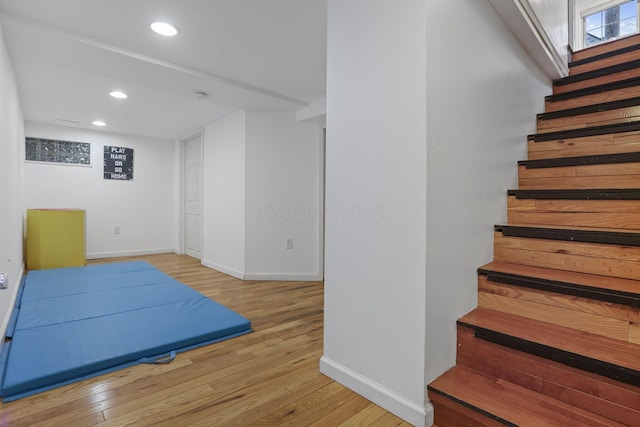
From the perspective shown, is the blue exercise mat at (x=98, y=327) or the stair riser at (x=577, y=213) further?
the blue exercise mat at (x=98, y=327)

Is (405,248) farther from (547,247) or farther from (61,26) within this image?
(61,26)

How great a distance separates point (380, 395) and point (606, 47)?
410 cm

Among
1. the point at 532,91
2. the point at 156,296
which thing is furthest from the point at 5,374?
the point at 532,91

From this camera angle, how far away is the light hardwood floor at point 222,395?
1312 millimetres

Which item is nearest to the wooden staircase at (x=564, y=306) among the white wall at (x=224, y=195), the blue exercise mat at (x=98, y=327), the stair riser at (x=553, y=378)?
the stair riser at (x=553, y=378)

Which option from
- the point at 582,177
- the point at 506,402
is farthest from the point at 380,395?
the point at 582,177

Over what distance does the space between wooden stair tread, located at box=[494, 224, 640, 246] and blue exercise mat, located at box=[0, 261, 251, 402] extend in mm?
1851

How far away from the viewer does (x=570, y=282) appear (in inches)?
50.3

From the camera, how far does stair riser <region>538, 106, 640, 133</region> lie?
1961 mm

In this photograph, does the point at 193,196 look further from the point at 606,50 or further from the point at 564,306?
the point at 606,50

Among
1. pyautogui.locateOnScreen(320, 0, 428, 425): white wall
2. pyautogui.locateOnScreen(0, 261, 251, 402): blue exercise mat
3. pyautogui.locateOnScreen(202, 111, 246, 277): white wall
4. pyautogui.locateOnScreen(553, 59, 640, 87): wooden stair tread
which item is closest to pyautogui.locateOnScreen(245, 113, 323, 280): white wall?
pyautogui.locateOnScreen(202, 111, 246, 277): white wall

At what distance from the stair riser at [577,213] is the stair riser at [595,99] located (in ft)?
3.70

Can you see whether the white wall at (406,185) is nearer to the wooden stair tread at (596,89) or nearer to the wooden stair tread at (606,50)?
the wooden stair tread at (596,89)

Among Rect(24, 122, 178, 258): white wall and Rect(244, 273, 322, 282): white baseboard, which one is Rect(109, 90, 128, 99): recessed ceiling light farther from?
Rect(244, 273, 322, 282): white baseboard
